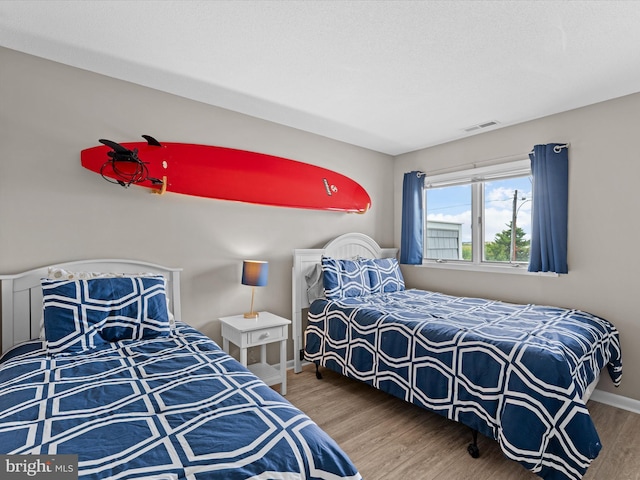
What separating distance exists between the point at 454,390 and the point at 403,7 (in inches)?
84.4

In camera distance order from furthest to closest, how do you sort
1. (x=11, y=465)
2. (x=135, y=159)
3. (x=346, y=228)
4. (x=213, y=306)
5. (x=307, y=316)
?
(x=346, y=228) → (x=307, y=316) → (x=213, y=306) → (x=135, y=159) → (x=11, y=465)

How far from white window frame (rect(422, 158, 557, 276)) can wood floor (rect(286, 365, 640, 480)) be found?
1.29m

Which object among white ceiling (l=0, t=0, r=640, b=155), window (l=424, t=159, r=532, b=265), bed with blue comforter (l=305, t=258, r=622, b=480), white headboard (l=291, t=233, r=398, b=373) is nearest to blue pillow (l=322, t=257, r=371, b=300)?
bed with blue comforter (l=305, t=258, r=622, b=480)

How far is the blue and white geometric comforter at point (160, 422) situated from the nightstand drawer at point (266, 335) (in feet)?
3.17

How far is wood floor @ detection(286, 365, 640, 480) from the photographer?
184cm

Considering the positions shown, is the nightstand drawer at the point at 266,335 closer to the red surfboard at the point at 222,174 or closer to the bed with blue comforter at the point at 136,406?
the bed with blue comforter at the point at 136,406

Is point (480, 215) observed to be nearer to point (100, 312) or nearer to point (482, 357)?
point (482, 357)

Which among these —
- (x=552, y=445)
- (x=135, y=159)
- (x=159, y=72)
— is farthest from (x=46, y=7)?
(x=552, y=445)

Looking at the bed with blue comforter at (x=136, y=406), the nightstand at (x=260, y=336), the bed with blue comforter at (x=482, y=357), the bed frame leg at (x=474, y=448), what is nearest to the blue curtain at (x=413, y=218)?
the bed with blue comforter at (x=482, y=357)

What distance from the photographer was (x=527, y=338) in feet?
6.61

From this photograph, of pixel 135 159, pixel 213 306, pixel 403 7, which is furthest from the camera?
pixel 213 306

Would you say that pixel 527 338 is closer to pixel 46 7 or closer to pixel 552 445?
pixel 552 445

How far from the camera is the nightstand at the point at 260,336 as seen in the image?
2559 mm

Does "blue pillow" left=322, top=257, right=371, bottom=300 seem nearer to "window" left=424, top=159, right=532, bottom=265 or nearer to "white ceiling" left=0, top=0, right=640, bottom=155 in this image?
"window" left=424, top=159, right=532, bottom=265
